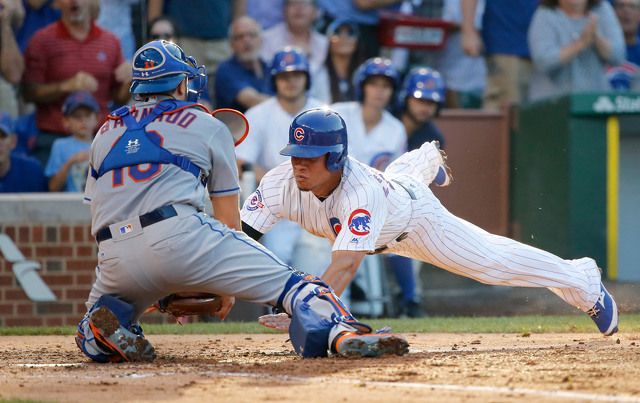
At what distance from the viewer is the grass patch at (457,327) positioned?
260 inches

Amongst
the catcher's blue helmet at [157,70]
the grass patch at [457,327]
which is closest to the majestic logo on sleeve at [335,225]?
the catcher's blue helmet at [157,70]

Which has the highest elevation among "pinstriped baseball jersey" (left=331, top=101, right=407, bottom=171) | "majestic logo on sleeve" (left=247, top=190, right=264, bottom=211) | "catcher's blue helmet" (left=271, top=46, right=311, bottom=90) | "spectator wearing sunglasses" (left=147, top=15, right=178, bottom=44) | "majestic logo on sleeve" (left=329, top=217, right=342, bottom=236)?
"spectator wearing sunglasses" (left=147, top=15, right=178, bottom=44)

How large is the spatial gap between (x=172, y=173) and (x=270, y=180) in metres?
1.02

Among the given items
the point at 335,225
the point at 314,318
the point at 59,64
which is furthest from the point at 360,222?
the point at 59,64

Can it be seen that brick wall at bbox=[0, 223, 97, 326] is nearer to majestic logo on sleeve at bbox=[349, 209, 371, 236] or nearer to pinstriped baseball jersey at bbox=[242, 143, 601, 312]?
pinstriped baseball jersey at bbox=[242, 143, 601, 312]

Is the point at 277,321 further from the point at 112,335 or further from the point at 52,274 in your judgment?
the point at 52,274

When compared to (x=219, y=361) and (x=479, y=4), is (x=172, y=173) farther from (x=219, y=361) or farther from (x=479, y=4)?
(x=479, y=4)

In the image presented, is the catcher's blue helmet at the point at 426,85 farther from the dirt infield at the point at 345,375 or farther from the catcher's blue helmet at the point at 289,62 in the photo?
the dirt infield at the point at 345,375

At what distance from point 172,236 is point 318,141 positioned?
1018mm

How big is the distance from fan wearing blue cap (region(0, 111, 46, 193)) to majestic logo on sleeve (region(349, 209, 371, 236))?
16.9 feet

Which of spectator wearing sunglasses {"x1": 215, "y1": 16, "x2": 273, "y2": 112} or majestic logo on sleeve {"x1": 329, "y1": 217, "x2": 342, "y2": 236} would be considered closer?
majestic logo on sleeve {"x1": 329, "y1": 217, "x2": 342, "y2": 236}

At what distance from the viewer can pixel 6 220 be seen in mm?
8195

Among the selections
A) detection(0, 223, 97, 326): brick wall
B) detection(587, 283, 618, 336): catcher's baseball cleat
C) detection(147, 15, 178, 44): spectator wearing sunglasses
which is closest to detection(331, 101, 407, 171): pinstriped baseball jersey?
detection(147, 15, 178, 44): spectator wearing sunglasses

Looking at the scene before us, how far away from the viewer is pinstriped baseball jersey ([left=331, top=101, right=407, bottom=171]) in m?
9.38
